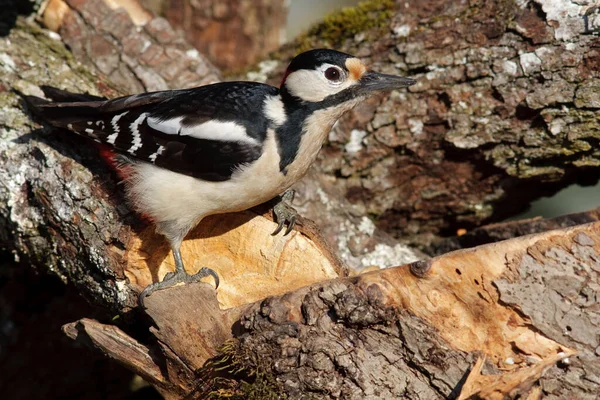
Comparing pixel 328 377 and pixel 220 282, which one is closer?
pixel 328 377

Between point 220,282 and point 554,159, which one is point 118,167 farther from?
point 554,159

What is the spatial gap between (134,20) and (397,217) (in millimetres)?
2605

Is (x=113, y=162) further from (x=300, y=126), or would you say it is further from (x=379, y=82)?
(x=379, y=82)

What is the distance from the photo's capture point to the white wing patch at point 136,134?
12.6 feet

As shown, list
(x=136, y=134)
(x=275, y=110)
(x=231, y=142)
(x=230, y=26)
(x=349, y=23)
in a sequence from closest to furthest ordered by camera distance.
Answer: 1. (x=231, y=142)
2. (x=275, y=110)
3. (x=136, y=134)
4. (x=349, y=23)
5. (x=230, y=26)

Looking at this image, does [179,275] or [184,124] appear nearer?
[179,275]

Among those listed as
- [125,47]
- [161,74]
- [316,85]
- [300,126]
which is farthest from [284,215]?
[125,47]

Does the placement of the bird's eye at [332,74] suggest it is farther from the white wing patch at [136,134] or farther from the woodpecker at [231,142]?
the white wing patch at [136,134]

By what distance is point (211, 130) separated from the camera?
3.73m

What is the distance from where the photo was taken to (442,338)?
2.91 metres

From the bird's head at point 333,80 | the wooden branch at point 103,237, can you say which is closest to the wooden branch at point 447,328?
the wooden branch at point 103,237

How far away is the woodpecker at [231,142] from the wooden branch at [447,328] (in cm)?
88

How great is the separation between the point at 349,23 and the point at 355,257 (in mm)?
1823

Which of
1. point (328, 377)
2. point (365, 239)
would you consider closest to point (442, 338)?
point (328, 377)
